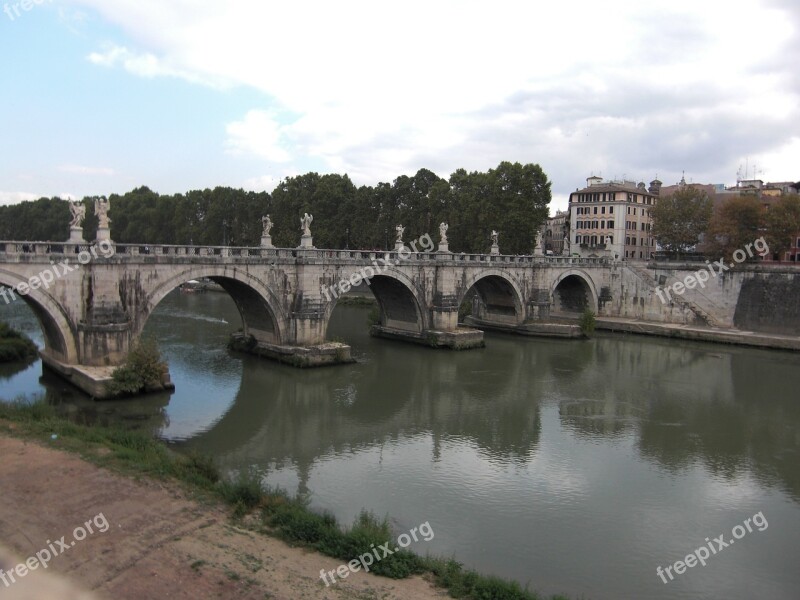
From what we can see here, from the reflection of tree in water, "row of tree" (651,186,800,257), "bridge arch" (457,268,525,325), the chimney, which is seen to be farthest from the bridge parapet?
the chimney

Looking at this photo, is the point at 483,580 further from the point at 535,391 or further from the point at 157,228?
the point at 157,228

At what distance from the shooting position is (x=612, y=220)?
2379 inches

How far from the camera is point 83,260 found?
21.7 metres

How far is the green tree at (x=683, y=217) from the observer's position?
48.9m

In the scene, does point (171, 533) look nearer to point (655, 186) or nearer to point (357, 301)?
point (357, 301)

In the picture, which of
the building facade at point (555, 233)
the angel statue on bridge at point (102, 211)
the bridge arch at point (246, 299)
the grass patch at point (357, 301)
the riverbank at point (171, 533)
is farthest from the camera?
the building facade at point (555, 233)

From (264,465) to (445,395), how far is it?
10.2 m

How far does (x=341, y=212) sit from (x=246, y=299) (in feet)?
101

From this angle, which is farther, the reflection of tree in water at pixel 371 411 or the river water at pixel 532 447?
the reflection of tree in water at pixel 371 411

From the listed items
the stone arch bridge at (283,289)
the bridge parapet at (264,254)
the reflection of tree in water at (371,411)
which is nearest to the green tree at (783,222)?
the stone arch bridge at (283,289)

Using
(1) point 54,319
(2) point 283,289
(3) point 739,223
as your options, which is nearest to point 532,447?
(2) point 283,289

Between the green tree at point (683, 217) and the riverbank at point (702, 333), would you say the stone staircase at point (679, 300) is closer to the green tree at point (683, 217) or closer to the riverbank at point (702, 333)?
the riverbank at point (702, 333)

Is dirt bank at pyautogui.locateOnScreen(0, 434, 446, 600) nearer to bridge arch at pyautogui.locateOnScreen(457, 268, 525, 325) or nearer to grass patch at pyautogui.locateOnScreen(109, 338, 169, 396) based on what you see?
grass patch at pyautogui.locateOnScreen(109, 338, 169, 396)

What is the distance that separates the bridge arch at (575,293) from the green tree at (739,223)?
9.15 m
